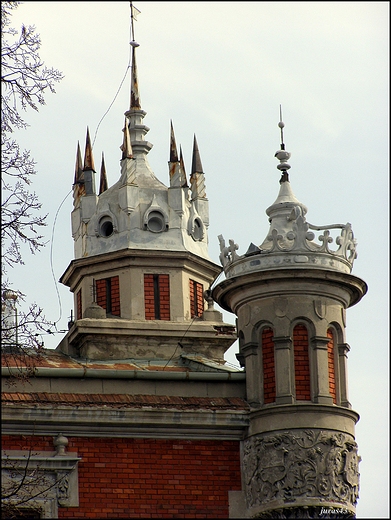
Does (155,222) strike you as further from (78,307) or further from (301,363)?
(301,363)

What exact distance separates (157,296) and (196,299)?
1509mm

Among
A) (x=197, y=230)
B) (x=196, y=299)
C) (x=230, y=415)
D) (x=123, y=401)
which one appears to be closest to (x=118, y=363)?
(x=123, y=401)

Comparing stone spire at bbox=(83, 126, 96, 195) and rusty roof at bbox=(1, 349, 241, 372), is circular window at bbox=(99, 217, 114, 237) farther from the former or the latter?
rusty roof at bbox=(1, 349, 241, 372)

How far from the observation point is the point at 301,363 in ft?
124

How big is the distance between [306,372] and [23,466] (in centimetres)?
742

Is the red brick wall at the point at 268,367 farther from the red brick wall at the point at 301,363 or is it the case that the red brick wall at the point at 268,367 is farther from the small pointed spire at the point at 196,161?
the small pointed spire at the point at 196,161

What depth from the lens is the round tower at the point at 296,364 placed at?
3653 cm

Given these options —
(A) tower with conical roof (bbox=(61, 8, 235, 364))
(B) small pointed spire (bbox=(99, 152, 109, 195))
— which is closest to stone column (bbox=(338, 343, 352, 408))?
(A) tower with conical roof (bbox=(61, 8, 235, 364))

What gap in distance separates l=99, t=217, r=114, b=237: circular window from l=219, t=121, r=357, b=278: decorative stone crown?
1134 centimetres

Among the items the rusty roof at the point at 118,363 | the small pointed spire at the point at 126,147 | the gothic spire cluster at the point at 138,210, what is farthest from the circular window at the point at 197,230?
the rusty roof at the point at 118,363

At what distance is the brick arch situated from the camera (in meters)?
37.7

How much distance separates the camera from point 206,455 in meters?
36.8

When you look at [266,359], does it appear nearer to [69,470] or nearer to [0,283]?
[69,470]

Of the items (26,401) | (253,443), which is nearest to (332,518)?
(253,443)
